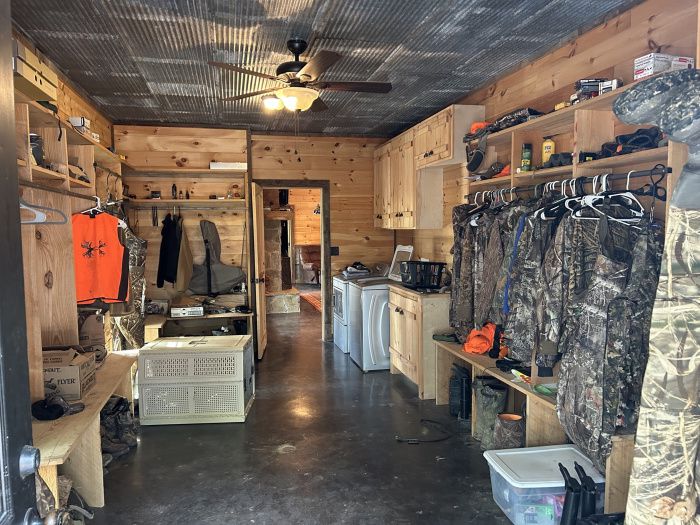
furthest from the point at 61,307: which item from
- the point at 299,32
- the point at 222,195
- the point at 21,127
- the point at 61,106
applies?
the point at 222,195

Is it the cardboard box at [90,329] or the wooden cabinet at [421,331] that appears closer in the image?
the cardboard box at [90,329]

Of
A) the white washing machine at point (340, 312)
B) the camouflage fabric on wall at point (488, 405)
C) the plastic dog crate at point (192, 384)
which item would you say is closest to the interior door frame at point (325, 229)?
the white washing machine at point (340, 312)

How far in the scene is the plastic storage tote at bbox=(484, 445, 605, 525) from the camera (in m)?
2.32

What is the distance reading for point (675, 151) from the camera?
5.74ft

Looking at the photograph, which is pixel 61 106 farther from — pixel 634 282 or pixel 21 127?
pixel 634 282

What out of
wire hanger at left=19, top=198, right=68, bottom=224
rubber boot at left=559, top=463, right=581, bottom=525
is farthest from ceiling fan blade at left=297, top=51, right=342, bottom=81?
rubber boot at left=559, top=463, right=581, bottom=525

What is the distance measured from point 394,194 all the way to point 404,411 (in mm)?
2489

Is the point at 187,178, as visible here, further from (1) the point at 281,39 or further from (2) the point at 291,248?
(2) the point at 291,248

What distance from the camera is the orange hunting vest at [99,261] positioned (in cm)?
375

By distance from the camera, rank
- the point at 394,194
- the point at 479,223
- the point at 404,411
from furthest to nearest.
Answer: the point at 394,194
the point at 404,411
the point at 479,223

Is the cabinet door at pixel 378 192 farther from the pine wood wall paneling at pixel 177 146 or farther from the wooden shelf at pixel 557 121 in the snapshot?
the wooden shelf at pixel 557 121

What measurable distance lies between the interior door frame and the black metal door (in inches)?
210

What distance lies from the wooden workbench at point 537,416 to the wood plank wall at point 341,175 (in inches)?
102

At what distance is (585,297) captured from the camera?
2.25 meters
